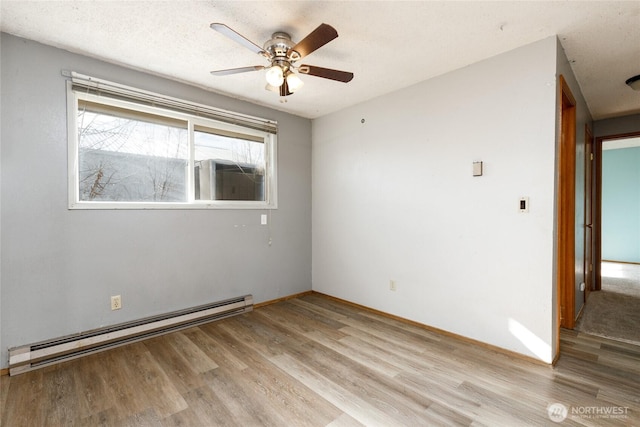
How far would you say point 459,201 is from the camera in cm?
261

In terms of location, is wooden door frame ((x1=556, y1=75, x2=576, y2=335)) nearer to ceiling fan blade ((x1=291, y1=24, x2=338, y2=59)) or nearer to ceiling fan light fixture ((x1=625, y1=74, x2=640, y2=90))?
ceiling fan light fixture ((x1=625, y1=74, x2=640, y2=90))

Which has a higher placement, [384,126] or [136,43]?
[136,43]

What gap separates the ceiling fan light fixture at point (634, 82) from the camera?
2.68m

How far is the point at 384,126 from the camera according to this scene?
320cm

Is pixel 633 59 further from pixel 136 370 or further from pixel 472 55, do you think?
pixel 136 370

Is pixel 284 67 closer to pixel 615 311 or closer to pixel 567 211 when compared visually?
pixel 567 211

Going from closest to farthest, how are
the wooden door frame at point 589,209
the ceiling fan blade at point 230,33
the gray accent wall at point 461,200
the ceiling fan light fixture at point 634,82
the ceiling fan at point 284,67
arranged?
1. the ceiling fan blade at point 230,33
2. the ceiling fan at point 284,67
3. the gray accent wall at point 461,200
4. the ceiling fan light fixture at point 634,82
5. the wooden door frame at point 589,209

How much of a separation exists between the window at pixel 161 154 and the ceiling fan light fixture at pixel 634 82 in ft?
12.1

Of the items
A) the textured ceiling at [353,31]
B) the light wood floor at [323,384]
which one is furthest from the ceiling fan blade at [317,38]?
the light wood floor at [323,384]

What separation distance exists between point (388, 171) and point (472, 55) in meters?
1.27

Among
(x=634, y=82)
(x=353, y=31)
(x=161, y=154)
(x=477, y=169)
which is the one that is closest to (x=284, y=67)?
(x=353, y=31)

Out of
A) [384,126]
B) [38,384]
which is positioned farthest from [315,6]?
[38,384]

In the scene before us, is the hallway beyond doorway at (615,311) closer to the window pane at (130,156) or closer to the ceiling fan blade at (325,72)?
the ceiling fan blade at (325,72)

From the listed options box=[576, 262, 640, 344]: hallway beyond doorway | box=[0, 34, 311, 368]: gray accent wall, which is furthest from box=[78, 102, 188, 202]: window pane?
box=[576, 262, 640, 344]: hallway beyond doorway
